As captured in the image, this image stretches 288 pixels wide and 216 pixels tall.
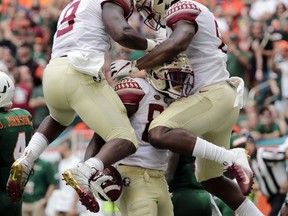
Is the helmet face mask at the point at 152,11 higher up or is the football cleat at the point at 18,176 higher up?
the helmet face mask at the point at 152,11

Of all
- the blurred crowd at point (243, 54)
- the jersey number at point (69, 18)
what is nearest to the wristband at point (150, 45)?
the jersey number at point (69, 18)

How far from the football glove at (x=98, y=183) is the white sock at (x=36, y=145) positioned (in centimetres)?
72

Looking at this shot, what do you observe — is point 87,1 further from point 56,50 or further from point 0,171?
point 0,171

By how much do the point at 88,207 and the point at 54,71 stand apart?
112 cm

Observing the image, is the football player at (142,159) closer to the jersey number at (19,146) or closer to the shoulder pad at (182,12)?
the shoulder pad at (182,12)

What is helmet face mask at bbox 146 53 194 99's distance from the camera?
301 inches

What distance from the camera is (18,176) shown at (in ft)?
25.2

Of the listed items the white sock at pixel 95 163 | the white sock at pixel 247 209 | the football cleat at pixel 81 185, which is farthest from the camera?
the white sock at pixel 247 209

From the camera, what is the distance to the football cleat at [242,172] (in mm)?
7523

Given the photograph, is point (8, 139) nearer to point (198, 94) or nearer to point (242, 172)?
point (198, 94)

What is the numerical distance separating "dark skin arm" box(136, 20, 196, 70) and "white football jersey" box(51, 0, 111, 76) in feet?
1.23

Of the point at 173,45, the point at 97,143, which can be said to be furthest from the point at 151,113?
the point at 173,45

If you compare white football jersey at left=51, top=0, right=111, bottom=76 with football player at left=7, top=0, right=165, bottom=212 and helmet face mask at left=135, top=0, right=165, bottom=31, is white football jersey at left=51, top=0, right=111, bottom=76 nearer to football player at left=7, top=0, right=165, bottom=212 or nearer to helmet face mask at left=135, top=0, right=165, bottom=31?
football player at left=7, top=0, right=165, bottom=212

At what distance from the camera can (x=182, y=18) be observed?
25.0 ft
